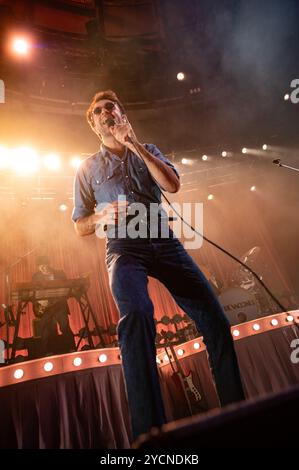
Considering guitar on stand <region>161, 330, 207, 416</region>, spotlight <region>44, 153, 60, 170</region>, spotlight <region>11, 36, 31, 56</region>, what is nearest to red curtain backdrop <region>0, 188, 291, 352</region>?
spotlight <region>44, 153, 60, 170</region>

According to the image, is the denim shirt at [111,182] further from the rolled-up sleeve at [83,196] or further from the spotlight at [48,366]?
the spotlight at [48,366]

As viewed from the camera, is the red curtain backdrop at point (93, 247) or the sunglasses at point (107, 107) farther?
the red curtain backdrop at point (93, 247)

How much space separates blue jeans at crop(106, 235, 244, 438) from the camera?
1189 mm

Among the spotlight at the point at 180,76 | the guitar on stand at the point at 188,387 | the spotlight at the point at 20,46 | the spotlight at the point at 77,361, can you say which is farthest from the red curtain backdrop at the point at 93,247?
the spotlight at the point at 77,361

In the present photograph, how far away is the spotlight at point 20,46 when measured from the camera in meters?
7.01

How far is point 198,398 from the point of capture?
4.23 m

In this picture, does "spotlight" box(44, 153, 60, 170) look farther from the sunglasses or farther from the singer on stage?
the sunglasses

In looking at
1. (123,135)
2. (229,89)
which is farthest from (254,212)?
(123,135)

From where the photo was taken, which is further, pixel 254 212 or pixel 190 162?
pixel 254 212

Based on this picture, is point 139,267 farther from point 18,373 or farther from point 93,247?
point 93,247

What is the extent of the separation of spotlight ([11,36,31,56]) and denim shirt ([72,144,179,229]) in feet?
22.6

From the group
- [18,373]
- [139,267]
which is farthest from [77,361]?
[139,267]

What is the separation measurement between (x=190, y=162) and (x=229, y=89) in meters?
2.52

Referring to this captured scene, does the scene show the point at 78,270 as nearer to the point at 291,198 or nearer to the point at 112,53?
the point at 112,53
